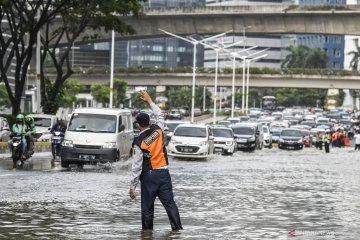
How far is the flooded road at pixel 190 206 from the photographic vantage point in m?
15.4

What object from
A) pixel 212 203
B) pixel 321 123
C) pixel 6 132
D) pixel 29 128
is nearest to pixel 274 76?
pixel 321 123

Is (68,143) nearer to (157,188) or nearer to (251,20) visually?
(157,188)

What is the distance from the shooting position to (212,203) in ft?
68.4

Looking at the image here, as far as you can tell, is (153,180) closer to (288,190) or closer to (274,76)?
(288,190)

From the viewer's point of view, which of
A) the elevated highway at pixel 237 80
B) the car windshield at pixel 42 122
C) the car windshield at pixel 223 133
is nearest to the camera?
→ the car windshield at pixel 42 122

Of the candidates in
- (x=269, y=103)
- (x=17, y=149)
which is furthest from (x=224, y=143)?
(x=269, y=103)

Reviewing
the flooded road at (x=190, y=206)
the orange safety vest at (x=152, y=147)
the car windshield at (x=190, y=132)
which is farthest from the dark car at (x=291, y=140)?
the orange safety vest at (x=152, y=147)

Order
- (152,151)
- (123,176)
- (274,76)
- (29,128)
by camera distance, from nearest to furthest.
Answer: (152,151), (123,176), (29,128), (274,76)

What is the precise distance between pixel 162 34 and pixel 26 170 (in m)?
61.1

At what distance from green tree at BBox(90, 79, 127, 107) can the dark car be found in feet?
147

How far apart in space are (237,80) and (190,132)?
88.4 metres

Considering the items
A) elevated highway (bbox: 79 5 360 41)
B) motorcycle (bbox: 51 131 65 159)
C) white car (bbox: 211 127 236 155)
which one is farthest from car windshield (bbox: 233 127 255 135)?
motorcycle (bbox: 51 131 65 159)

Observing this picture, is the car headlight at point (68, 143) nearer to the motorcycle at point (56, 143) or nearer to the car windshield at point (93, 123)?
the car windshield at point (93, 123)

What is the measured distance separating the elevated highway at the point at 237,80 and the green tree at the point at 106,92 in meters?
0.91
